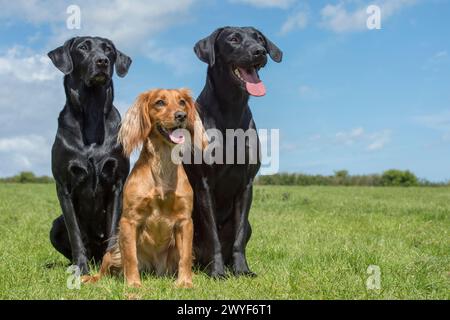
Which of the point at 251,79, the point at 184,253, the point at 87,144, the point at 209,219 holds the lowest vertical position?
the point at 184,253

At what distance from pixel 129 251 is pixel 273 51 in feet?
8.13

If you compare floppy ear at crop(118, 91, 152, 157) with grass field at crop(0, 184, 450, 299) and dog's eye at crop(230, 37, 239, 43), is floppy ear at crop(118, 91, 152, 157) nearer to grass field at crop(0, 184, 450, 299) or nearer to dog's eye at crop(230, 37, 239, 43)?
dog's eye at crop(230, 37, 239, 43)

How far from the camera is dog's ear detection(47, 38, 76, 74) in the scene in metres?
6.11

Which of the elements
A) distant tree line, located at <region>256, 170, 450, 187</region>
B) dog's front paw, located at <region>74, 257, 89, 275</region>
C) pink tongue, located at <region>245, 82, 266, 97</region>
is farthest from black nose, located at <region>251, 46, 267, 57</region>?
distant tree line, located at <region>256, 170, 450, 187</region>

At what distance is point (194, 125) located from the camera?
5.62 metres

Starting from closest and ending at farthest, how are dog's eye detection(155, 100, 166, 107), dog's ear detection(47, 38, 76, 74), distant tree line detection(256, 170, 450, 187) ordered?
dog's eye detection(155, 100, 166, 107)
dog's ear detection(47, 38, 76, 74)
distant tree line detection(256, 170, 450, 187)

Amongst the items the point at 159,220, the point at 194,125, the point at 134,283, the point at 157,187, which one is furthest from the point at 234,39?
the point at 134,283

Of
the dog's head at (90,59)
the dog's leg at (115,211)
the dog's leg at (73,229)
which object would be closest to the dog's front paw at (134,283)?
the dog's leg at (115,211)

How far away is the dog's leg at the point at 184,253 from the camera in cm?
537

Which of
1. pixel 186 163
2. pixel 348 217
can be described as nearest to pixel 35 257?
pixel 186 163

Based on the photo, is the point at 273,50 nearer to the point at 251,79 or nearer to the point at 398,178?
the point at 251,79

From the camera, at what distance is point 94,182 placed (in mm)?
6117

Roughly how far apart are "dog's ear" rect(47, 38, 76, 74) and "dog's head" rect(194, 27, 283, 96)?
132cm
